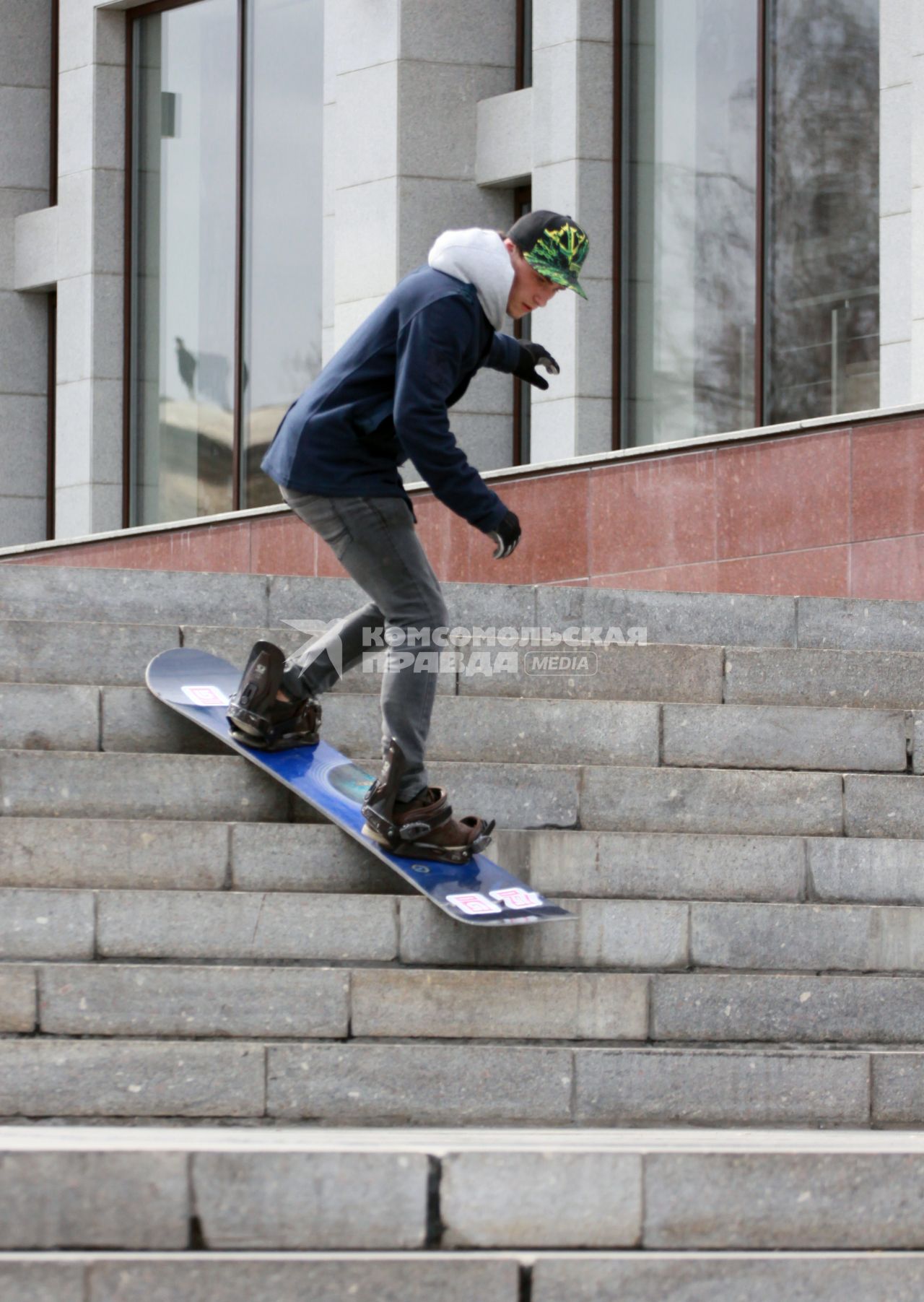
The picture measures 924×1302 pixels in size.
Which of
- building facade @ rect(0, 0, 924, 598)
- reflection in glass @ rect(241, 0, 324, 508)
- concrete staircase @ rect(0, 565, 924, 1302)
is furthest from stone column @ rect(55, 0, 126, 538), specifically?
concrete staircase @ rect(0, 565, 924, 1302)

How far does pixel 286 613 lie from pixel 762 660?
200 cm

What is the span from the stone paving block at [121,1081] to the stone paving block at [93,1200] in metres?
1.00

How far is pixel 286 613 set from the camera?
8328 millimetres

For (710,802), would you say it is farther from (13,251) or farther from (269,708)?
(13,251)

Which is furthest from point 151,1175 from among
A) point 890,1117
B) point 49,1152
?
point 890,1117

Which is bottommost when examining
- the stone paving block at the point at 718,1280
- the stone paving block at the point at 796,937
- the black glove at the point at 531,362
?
the stone paving block at the point at 718,1280

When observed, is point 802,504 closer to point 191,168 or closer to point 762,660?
point 762,660

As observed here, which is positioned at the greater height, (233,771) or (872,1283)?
(233,771)

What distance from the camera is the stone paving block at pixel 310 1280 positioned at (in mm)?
3742

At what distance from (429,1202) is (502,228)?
35.5ft

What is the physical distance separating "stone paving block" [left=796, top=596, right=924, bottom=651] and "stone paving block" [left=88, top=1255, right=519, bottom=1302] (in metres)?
5.01

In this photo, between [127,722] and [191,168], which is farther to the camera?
[191,168]

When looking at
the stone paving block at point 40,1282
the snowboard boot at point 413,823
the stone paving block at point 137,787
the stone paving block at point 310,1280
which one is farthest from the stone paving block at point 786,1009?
the stone paving block at point 40,1282

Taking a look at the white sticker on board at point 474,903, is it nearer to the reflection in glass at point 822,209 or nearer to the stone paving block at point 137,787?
the stone paving block at point 137,787
